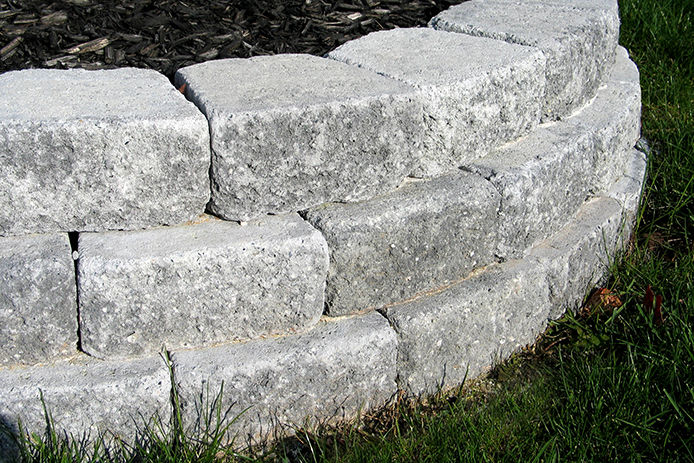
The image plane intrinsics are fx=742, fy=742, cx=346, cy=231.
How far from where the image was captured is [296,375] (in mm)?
2355

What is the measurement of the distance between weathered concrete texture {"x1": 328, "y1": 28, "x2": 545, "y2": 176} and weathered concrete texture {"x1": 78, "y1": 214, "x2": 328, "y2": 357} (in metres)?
0.59

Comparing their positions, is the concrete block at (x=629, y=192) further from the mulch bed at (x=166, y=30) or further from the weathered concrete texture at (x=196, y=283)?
the weathered concrete texture at (x=196, y=283)

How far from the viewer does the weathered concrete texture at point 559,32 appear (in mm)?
2895

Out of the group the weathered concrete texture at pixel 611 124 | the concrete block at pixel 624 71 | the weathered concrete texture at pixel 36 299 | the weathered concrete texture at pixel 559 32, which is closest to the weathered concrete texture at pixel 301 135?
the weathered concrete texture at pixel 36 299

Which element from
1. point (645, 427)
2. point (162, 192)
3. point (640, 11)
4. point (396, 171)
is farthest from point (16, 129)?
point (640, 11)

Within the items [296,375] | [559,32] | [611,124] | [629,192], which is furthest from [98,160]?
[629,192]

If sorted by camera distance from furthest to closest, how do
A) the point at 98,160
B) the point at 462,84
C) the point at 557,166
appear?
the point at 557,166 → the point at 462,84 → the point at 98,160

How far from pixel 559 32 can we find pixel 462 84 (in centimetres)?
70

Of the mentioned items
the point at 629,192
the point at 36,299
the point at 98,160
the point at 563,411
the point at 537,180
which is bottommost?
the point at 563,411

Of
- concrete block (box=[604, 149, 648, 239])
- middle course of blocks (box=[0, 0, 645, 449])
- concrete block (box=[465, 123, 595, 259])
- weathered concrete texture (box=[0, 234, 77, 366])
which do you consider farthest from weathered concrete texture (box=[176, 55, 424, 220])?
concrete block (box=[604, 149, 648, 239])

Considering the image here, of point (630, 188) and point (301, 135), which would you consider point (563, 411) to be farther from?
point (630, 188)

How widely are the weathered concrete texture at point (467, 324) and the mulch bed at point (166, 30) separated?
116cm

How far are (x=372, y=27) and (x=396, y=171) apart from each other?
1.10 metres

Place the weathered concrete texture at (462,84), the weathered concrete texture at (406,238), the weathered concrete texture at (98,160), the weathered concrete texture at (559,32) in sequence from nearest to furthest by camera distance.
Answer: the weathered concrete texture at (98,160) < the weathered concrete texture at (406,238) < the weathered concrete texture at (462,84) < the weathered concrete texture at (559,32)
